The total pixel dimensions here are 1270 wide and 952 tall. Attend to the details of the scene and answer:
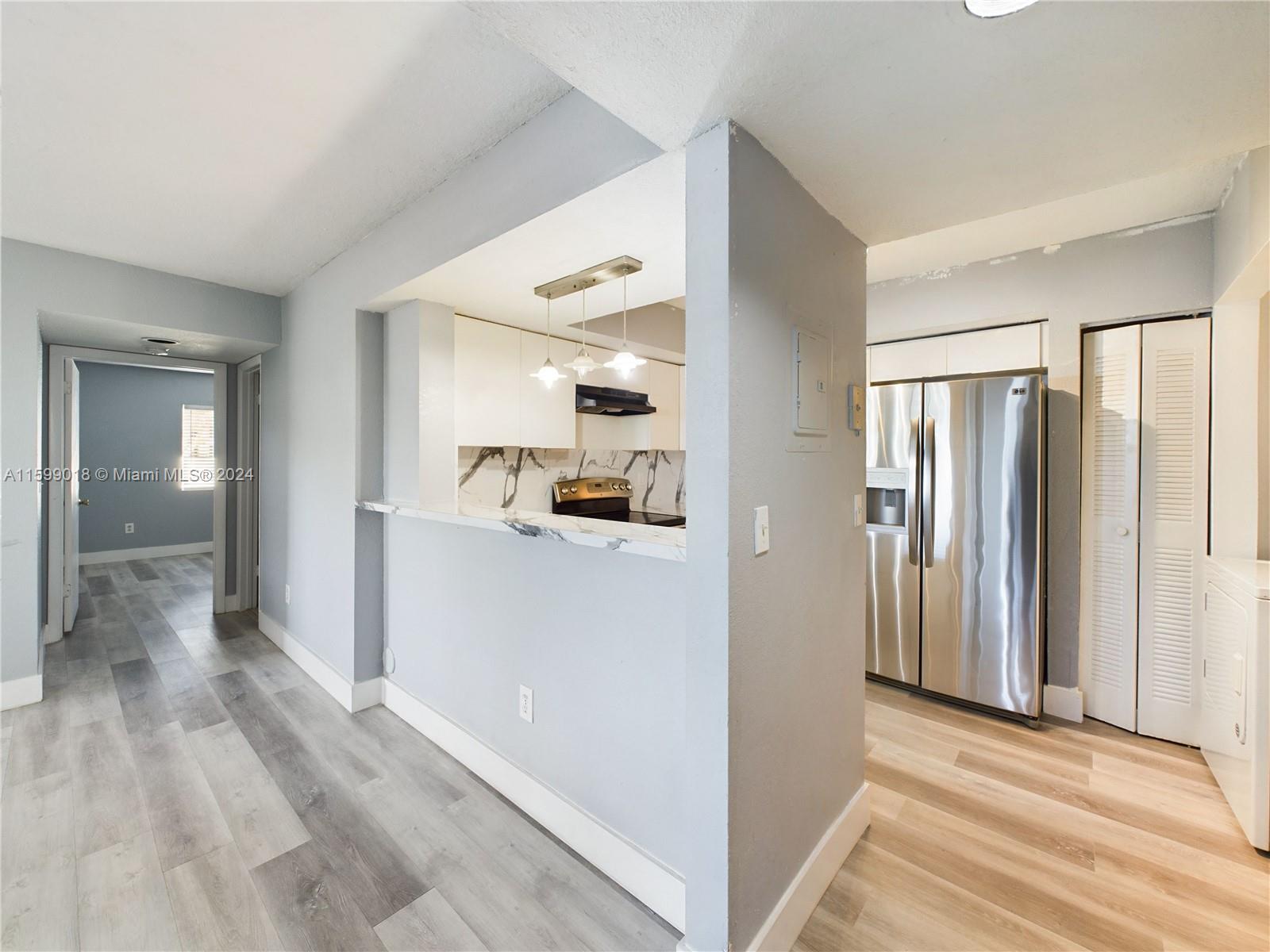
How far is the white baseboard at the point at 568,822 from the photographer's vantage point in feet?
5.07

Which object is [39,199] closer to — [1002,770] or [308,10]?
[308,10]

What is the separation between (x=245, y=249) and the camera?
8.98 ft

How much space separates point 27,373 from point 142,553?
4926 millimetres

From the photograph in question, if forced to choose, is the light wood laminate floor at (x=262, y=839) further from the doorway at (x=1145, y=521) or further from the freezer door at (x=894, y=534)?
the doorway at (x=1145, y=521)

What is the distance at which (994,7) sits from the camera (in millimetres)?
884

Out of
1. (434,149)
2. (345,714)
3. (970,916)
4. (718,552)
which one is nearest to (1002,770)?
(970,916)

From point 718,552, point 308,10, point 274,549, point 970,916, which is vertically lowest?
point 970,916

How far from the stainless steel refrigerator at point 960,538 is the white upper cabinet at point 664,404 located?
5.00 ft

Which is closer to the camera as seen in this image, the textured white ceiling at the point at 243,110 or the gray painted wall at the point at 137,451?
the textured white ceiling at the point at 243,110

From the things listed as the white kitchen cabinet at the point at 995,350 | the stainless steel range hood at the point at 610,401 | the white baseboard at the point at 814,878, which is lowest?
the white baseboard at the point at 814,878

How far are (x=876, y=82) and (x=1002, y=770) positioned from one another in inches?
104

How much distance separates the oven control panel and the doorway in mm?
2814

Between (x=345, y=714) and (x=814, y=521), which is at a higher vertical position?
(x=814, y=521)

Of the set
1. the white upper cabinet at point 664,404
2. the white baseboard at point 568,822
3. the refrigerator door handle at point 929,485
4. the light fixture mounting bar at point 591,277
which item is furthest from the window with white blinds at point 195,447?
the refrigerator door handle at point 929,485
